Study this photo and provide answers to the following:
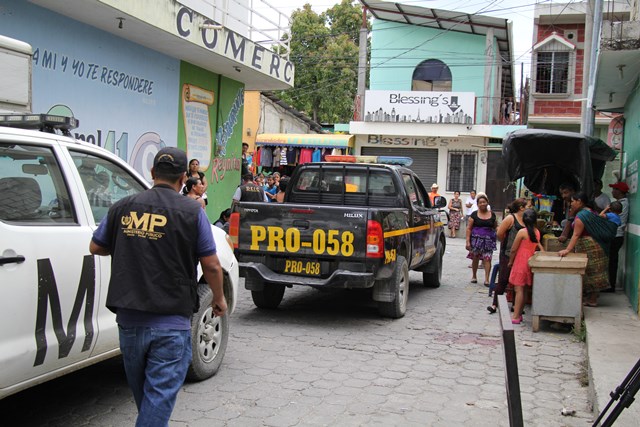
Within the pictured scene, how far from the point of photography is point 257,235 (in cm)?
759

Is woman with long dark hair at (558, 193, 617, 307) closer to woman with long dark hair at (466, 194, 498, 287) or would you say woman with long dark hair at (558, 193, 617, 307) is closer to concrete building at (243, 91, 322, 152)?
woman with long dark hair at (466, 194, 498, 287)

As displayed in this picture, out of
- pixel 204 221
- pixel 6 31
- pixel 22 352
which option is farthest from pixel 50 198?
pixel 6 31

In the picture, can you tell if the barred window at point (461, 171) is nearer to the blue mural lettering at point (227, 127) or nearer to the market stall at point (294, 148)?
the market stall at point (294, 148)

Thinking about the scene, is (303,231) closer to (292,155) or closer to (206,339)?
(206,339)

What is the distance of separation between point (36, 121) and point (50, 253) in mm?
982

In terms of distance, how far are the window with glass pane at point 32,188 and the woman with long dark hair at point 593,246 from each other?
631 centimetres

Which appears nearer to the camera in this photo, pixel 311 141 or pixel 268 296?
pixel 268 296

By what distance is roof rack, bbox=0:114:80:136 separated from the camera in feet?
13.8

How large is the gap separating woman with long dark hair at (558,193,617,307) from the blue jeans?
20.6 feet

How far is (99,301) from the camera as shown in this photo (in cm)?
421

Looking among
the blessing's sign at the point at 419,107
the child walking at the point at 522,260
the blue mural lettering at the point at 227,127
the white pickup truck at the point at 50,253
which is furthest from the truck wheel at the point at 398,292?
the blessing's sign at the point at 419,107

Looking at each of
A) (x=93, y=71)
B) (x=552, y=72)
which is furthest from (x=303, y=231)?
(x=552, y=72)

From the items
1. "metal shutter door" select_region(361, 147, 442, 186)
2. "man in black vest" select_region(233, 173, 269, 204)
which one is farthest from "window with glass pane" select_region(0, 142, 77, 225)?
"metal shutter door" select_region(361, 147, 442, 186)

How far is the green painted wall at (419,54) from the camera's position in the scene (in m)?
26.7
